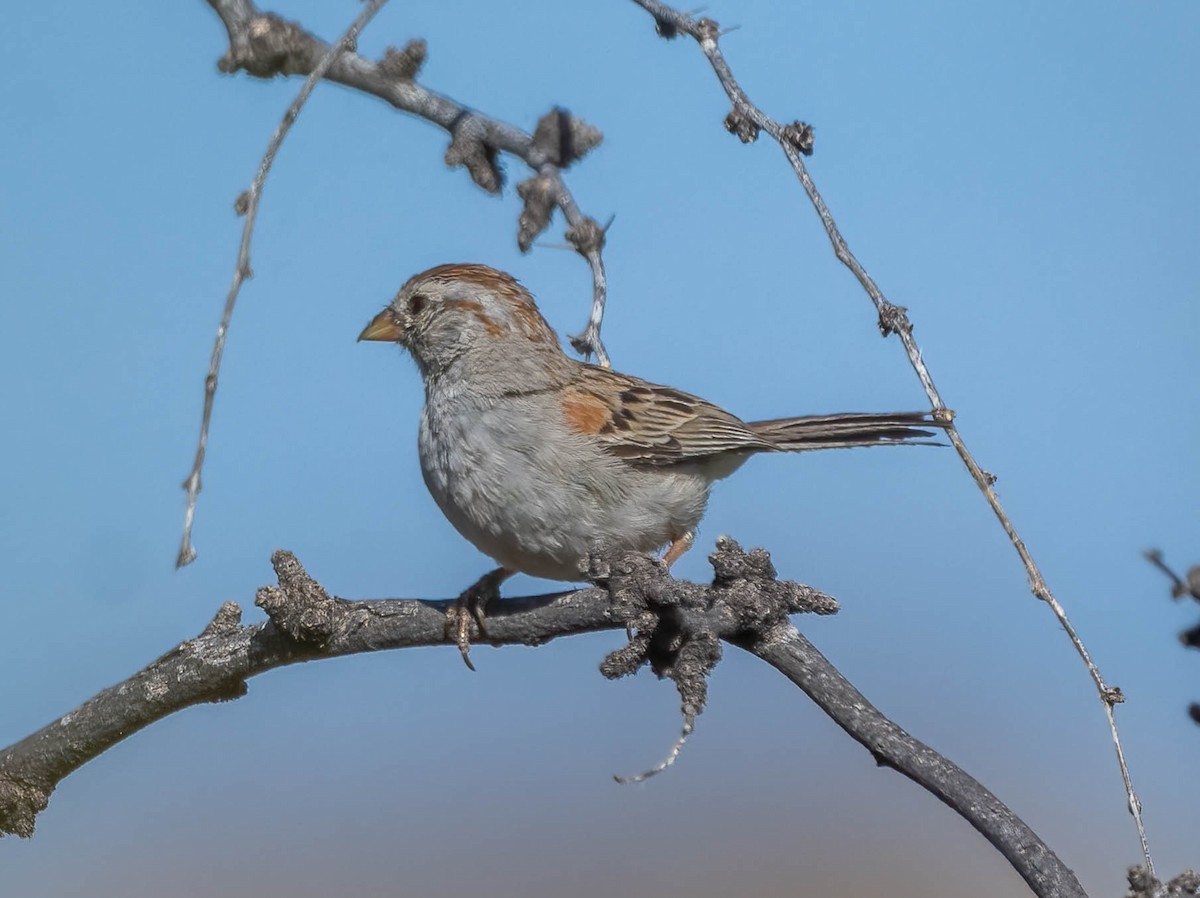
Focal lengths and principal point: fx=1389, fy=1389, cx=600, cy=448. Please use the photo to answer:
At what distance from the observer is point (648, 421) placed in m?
6.07

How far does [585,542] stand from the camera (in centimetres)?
547

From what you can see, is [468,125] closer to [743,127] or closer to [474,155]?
[474,155]

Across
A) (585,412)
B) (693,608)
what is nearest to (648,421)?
(585,412)

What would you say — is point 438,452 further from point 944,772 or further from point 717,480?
point 944,772

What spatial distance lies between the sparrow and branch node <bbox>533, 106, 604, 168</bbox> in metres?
0.95

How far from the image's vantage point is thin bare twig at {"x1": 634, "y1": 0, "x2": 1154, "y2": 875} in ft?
11.6

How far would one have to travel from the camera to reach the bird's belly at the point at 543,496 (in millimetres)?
5449

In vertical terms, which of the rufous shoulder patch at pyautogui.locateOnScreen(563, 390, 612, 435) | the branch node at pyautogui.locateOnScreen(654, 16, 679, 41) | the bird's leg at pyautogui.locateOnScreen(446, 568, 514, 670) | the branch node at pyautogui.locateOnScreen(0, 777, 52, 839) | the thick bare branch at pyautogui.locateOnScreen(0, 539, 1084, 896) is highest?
the branch node at pyautogui.locateOnScreen(654, 16, 679, 41)

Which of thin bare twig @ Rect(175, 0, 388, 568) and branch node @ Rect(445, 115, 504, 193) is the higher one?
branch node @ Rect(445, 115, 504, 193)

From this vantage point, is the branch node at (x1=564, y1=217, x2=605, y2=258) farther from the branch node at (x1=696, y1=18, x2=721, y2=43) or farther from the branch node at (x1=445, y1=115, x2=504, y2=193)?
the branch node at (x1=696, y1=18, x2=721, y2=43)

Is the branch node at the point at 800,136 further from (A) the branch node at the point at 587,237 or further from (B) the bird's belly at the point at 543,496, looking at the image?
(B) the bird's belly at the point at 543,496

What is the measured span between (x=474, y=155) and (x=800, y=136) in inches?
80.6

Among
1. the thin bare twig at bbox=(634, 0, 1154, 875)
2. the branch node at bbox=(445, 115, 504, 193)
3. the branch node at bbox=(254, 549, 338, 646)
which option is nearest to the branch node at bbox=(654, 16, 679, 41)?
Result: the thin bare twig at bbox=(634, 0, 1154, 875)

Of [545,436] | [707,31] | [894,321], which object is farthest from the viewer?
[545,436]
